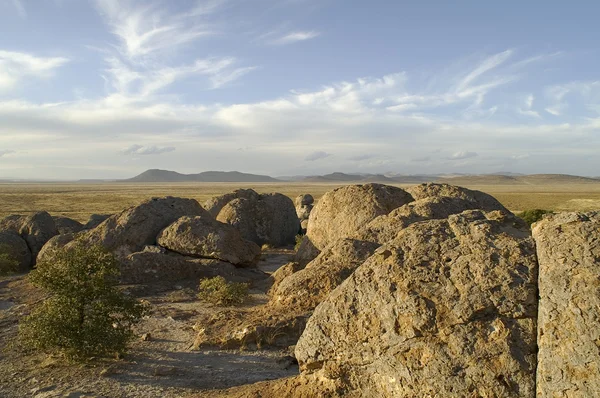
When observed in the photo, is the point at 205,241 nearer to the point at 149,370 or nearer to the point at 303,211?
the point at 149,370

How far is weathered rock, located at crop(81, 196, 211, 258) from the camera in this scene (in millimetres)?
16938

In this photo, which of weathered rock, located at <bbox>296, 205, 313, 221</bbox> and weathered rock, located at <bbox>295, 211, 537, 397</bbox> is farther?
weathered rock, located at <bbox>296, 205, 313, 221</bbox>

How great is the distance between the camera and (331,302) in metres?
6.62

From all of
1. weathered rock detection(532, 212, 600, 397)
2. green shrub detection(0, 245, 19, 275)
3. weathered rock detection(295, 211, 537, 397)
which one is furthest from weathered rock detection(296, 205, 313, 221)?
weathered rock detection(532, 212, 600, 397)

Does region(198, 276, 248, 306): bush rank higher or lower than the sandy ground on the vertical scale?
higher

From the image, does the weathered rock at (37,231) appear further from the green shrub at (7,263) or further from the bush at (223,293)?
the bush at (223,293)

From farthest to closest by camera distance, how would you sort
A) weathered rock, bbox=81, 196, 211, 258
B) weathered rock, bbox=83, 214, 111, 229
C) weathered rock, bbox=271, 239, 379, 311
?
weathered rock, bbox=83, 214, 111, 229
weathered rock, bbox=81, 196, 211, 258
weathered rock, bbox=271, 239, 379, 311

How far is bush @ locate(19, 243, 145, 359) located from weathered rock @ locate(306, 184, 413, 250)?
7.48 meters

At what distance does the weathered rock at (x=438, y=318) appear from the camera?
523 centimetres

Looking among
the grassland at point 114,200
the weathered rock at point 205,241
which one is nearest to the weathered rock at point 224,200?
the weathered rock at point 205,241

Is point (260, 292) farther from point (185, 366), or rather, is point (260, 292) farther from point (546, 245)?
point (546, 245)

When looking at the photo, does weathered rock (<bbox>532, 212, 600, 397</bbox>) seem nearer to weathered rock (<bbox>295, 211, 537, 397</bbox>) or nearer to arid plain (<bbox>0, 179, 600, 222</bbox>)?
weathered rock (<bbox>295, 211, 537, 397</bbox>)

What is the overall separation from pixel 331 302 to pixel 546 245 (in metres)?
2.82

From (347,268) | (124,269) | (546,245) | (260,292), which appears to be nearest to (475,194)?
(347,268)
